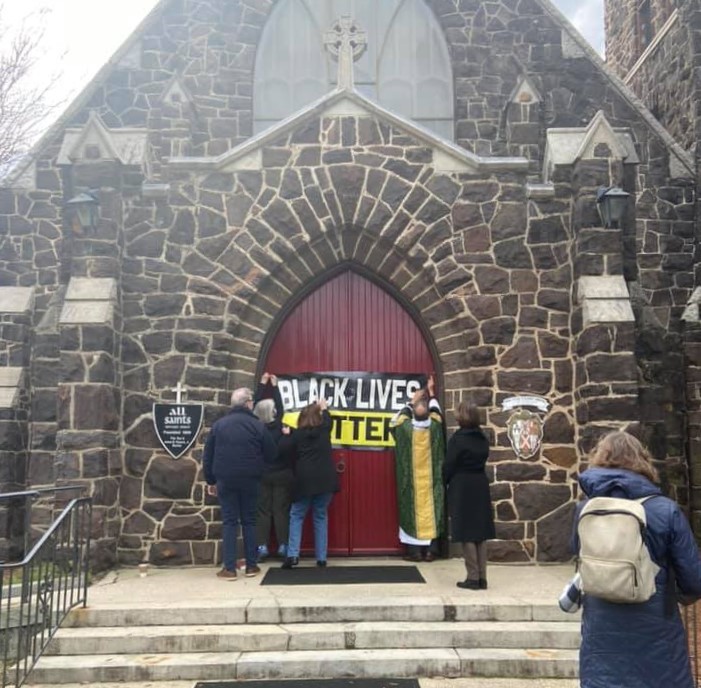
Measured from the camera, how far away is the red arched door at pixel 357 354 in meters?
9.41

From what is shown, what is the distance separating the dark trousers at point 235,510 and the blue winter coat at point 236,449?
0.08 metres

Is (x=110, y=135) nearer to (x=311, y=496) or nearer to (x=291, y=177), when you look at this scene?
(x=291, y=177)

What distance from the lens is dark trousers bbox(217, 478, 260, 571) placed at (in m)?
7.83

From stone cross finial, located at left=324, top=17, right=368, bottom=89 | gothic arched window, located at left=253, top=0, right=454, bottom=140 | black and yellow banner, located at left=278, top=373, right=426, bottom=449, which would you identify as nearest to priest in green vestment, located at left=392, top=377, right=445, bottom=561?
black and yellow banner, located at left=278, top=373, right=426, bottom=449

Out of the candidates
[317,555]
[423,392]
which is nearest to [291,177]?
[423,392]

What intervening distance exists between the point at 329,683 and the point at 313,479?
8.93 feet

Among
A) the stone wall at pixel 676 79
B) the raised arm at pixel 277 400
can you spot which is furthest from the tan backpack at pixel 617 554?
the stone wall at pixel 676 79

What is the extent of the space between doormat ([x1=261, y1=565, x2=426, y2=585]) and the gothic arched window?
25.8 feet

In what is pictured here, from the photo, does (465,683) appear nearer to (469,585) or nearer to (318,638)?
(318,638)

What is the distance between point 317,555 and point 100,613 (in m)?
2.65

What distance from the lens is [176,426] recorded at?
8953mm

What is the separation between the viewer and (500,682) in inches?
233

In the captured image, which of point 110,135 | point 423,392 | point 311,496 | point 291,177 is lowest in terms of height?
point 311,496

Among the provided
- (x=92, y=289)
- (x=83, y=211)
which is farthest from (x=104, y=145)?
(x=92, y=289)
